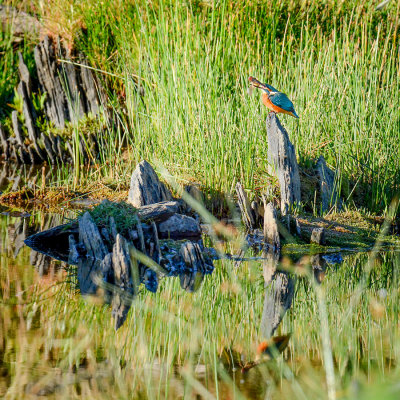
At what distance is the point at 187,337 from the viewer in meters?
2.75

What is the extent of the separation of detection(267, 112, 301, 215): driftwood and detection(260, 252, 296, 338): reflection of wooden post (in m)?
0.99

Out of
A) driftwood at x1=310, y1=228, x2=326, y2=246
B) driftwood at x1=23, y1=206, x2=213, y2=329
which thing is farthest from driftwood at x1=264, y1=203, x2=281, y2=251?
driftwood at x1=23, y1=206, x2=213, y2=329

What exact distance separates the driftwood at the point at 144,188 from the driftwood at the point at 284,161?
1.03 metres

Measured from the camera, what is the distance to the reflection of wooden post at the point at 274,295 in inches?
117

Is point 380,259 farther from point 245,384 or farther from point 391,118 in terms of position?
point 245,384

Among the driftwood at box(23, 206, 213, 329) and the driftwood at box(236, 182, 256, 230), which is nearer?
the driftwood at box(23, 206, 213, 329)

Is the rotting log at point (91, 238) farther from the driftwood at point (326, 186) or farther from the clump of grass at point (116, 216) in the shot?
the driftwood at point (326, 186)

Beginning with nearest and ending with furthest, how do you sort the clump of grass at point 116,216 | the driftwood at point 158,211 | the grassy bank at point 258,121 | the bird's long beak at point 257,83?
the clump of grass at point 116,216 < the driftwood at point 158,211 < the bird's long beak at point 257,83 < the grassy bank at point 258,121

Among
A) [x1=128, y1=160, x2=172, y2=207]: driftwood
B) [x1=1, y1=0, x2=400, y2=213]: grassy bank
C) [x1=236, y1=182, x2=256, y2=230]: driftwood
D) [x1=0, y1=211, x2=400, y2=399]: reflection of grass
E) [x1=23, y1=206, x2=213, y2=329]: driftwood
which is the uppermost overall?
[x1=1, y1=0, x2=400, y2=213]: grassy bank

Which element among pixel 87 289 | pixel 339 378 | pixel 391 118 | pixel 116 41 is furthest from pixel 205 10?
pixel 339 378

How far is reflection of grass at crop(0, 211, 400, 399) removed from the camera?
220 centimetres

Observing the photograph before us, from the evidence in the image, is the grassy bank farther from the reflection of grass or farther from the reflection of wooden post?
the reflection of grass

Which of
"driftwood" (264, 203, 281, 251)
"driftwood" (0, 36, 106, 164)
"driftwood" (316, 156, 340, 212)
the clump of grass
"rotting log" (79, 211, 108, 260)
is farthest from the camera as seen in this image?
"driftwood" (0, 36, 106, 164)

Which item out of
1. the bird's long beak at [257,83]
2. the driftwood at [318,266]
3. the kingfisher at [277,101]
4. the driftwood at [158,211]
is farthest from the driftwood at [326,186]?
the driftwood at [158,211]
